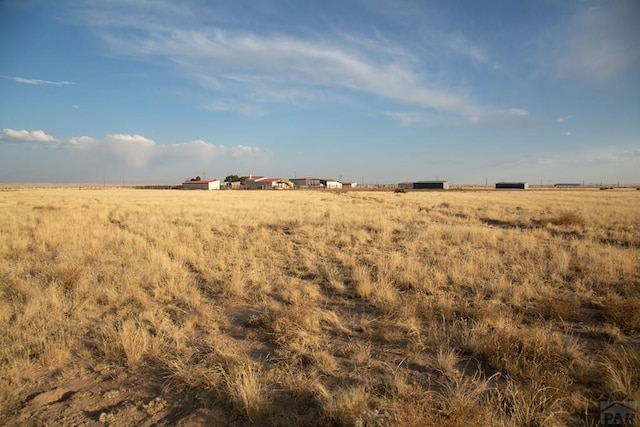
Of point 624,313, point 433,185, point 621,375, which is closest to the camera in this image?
point 621,375

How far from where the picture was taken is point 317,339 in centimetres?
A: 446

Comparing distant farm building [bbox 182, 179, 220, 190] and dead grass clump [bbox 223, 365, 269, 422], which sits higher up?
distant farm building [bbox 182, 179, 220, 190]

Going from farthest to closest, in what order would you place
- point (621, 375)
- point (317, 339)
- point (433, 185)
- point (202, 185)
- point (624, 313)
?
1. point (433, 185)
2. point (202, 185)
3. point (624, 313)
4. point (317, 339)
5. point (621, 375)

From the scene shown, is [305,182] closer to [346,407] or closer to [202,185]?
[202,185]

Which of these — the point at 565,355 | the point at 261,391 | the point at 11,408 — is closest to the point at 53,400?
the point at 11,408

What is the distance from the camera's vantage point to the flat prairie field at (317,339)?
3.06 meters

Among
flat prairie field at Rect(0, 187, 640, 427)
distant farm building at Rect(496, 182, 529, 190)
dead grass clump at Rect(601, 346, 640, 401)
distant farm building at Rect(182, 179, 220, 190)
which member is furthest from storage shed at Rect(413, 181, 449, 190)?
dead grass clump at Rect(601, 346, 640, 401)

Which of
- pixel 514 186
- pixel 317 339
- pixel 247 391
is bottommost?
pixel 317 339

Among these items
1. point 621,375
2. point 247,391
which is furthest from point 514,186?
point 247,391

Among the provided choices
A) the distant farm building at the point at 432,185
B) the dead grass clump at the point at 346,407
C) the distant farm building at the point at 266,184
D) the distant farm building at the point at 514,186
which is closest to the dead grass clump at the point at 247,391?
the dead grass clump at the point at 346,407

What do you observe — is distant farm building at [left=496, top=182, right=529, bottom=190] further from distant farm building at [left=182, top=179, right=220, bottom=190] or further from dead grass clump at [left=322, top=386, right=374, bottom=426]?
dead grass clump at [left=322, top=386, right=374, bottom=426]

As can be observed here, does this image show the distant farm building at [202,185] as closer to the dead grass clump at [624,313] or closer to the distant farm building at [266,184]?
the distant farm building at [266,184]

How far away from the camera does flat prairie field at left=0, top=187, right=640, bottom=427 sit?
3.06m

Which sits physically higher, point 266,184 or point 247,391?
point 266,184
